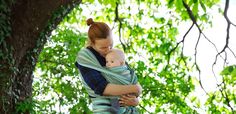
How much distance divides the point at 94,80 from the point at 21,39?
83.2 inches

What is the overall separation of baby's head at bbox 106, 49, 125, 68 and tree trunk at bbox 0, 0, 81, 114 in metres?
2.04

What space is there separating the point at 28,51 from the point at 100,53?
2095 mm

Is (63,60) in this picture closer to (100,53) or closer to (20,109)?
(20,109)

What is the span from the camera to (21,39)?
14.9ft

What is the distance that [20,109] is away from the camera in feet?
14.8

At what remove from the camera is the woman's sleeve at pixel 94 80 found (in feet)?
8.38

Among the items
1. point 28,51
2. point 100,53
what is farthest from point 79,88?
point 100,53

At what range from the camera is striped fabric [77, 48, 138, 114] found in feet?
8.50

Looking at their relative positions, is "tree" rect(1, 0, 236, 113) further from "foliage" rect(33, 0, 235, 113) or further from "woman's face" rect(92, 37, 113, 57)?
"woman's face" rect(92, 37, 113, 57)

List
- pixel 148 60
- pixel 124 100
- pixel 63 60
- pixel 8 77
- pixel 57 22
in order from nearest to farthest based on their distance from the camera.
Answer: pixel 124 100 → pixel 8 77 → pixel 57 22 → pixel 63 60 → pixel 148 60

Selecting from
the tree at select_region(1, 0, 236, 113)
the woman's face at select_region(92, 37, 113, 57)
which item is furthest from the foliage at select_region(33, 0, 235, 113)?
the woman's face at select_region(92, 37, 113, 57)

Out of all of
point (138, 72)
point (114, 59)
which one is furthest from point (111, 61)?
point (138, 72)

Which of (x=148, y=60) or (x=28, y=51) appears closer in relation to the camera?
(x=28, y=51)

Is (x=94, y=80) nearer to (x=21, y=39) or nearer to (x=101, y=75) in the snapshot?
(x=101, y=75)
